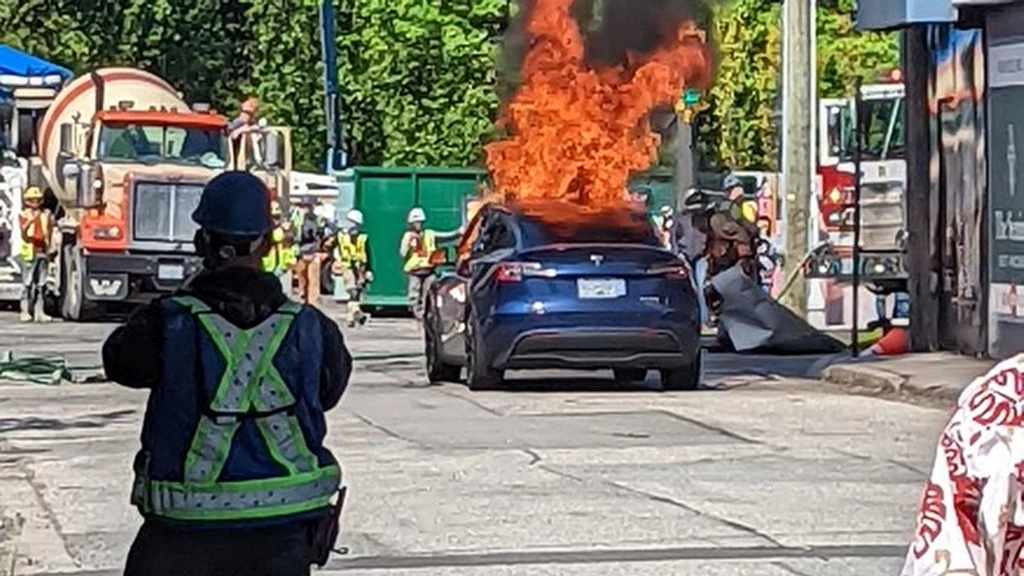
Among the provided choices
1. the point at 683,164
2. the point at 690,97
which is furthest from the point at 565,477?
the point at 683,164

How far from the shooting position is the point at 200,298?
5.76 meters

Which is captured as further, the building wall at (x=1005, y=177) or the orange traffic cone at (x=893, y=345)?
the orange traffic cone at (x=893, y=345)

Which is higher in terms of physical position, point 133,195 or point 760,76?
point 760,76

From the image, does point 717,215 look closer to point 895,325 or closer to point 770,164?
point 895,325

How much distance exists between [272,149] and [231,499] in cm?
2792

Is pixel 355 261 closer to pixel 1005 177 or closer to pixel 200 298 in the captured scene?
pixel 1005 177

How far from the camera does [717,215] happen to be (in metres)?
25.3

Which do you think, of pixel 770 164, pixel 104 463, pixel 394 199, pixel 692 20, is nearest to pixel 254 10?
pixel 770 164

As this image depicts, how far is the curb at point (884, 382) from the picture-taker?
18062mm

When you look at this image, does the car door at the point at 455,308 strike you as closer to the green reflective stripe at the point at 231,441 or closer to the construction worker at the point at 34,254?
the green reflective stripe at the point at 231,441

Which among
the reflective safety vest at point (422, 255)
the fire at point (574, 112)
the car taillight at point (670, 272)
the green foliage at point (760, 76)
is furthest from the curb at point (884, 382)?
the green foliage at point (760, 76)

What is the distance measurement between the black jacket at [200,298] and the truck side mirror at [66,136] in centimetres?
2889

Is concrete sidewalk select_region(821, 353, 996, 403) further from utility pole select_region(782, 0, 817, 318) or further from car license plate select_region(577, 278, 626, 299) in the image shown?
utility pole select_region(782, 0, 817, 318)

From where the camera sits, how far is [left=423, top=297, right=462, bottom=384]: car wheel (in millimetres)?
20312
